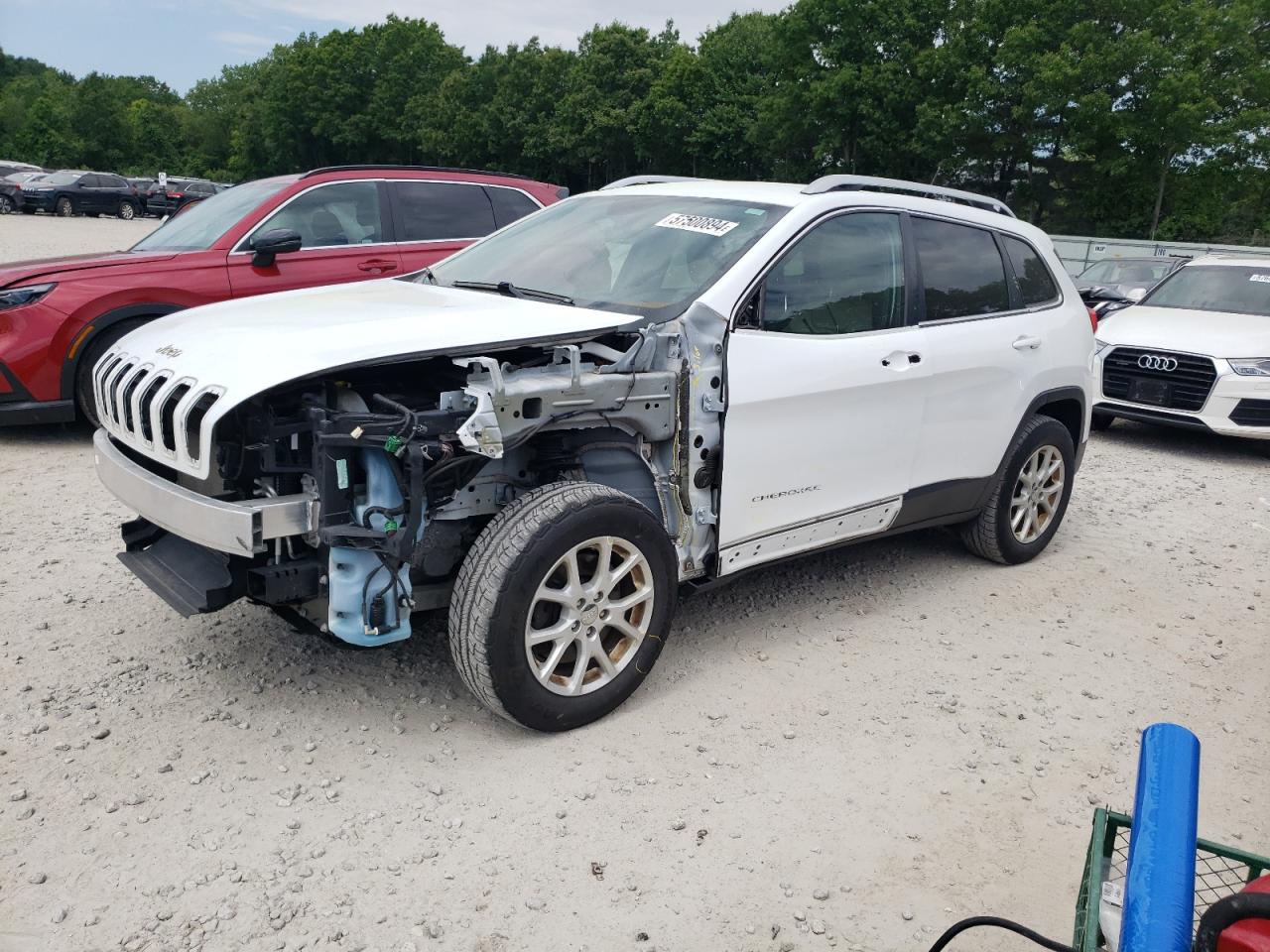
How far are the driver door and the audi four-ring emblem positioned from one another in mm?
5299

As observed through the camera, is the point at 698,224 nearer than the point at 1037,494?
Yes

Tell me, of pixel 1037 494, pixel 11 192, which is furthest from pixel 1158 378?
pixel 11 192

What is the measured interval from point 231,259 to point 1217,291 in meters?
8.80

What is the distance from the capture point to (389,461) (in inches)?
120

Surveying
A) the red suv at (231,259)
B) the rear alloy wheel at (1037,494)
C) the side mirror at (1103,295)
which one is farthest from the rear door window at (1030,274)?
the side mirror at (1103,295)

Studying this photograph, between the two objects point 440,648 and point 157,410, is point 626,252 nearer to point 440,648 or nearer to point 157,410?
point 440,648

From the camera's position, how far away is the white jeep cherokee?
3088 millimetres

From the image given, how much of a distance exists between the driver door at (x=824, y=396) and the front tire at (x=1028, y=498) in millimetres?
887

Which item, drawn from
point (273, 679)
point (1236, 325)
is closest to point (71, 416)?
point (273, 679)

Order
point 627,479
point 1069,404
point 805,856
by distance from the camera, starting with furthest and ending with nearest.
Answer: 1. point 1069,404
2. point 627,479
3. point 805,856

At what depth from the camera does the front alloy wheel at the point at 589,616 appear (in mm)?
3314

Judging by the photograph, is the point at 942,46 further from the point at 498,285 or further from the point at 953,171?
the point at 498,285

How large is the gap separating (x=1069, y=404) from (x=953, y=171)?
3433cm

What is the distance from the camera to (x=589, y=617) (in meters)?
3.40
